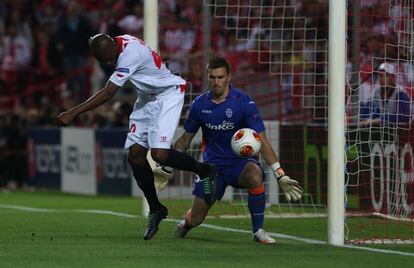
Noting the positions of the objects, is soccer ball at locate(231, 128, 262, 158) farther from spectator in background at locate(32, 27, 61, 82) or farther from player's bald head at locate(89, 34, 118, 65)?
spectator in background at locate(32, 27, 61, 82)

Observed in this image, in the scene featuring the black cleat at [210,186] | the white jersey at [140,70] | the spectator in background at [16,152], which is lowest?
the spectator in background at [16,152]

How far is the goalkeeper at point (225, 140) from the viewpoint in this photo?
11281 mm

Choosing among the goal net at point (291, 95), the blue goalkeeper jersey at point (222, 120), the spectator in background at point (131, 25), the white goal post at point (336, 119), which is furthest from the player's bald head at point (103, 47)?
the spectator in background at point (131, 25)

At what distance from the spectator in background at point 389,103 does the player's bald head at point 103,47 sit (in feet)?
11.8

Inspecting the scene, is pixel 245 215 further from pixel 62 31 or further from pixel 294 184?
pixel 62 31

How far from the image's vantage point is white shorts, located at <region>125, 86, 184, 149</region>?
37.0 ft

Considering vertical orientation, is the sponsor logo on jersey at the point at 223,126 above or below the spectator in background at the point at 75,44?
below

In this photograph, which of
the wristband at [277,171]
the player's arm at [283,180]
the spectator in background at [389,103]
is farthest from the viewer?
the spectator in background at [389,103]

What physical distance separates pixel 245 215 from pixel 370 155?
2.07 metres

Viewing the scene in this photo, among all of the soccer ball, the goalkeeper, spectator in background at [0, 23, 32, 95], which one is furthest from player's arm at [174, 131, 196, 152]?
spectator in background at [0, 23, 32, 95]

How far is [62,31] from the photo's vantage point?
25109 mm

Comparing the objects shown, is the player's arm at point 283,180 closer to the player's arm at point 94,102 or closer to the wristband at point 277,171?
the wristband at point 277,171

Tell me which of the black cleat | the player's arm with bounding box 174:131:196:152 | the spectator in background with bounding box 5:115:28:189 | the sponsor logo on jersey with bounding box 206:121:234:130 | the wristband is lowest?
the spectator in background with bounding box 5:115:28:189

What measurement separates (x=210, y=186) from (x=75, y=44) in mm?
14290
